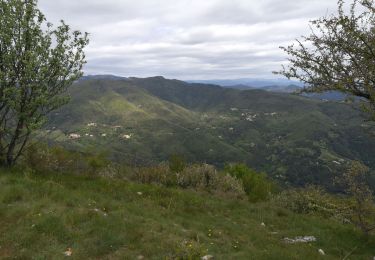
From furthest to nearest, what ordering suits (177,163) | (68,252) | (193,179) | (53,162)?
(177,163) → (193,179) → (53,162) → (68,252)

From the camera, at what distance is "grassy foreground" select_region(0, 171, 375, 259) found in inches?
403

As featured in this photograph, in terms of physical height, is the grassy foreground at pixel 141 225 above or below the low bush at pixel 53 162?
below

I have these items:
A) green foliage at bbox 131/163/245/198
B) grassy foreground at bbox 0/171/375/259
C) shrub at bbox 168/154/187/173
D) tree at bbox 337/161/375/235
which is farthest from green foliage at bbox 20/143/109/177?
tree at bbox 337/161/375/235

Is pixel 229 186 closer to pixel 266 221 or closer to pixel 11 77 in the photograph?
pixel 266 221

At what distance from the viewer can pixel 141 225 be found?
12211 mm

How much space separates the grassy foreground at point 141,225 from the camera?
10234mm

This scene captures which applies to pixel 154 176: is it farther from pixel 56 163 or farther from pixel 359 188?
pixel 359 188

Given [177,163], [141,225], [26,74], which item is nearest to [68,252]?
[141,225]

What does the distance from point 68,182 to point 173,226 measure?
6.19 metres

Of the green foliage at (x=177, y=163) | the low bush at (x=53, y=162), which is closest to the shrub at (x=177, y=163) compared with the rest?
the green foliage at (x=177, y=163)

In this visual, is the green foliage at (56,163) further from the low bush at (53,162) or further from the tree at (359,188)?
the tree at (359,188)

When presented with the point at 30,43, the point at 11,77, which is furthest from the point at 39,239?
the point at 30,43

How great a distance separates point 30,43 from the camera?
16.4 meters

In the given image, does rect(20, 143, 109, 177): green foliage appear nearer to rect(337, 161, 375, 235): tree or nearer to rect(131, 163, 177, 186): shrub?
rect(131, 163, 177, 186): shrub
